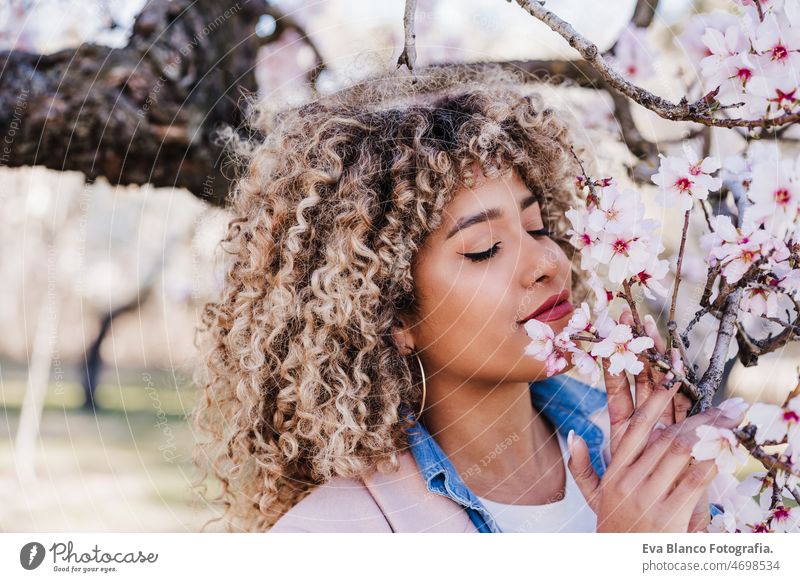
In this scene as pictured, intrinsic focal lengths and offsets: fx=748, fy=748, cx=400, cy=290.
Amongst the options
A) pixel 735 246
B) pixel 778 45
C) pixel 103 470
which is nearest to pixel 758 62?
pixel 778 45

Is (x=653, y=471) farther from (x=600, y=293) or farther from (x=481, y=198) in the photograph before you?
(x=481, y=198)

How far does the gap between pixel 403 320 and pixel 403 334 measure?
2 centimetres

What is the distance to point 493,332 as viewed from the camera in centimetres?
83

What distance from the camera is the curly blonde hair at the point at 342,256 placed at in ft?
2.80

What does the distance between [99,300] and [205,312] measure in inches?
104

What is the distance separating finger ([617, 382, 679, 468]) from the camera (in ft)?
2.37

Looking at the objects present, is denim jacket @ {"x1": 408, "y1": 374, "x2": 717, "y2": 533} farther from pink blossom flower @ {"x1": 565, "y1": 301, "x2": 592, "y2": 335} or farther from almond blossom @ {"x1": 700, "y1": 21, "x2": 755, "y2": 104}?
almond blossom @ {"x1": 700, "y1": 21, "x2": 755, "y2": 104}

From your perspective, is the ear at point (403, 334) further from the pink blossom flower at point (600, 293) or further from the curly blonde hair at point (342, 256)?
the pink blossom flower at point (600, 293)

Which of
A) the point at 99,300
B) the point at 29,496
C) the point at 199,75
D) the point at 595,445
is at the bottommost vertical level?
the point at 99,300

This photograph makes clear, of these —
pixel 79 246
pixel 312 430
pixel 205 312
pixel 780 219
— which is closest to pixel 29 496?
pixel 79 246

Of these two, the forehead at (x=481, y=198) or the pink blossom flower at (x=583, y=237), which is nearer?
the pink blossom flower at (x=583, y=237)

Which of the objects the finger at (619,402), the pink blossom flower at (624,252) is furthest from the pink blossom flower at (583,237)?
the finger at (619,402)

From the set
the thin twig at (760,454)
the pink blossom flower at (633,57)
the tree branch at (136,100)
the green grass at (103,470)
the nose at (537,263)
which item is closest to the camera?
the thin twig at (760,454)
